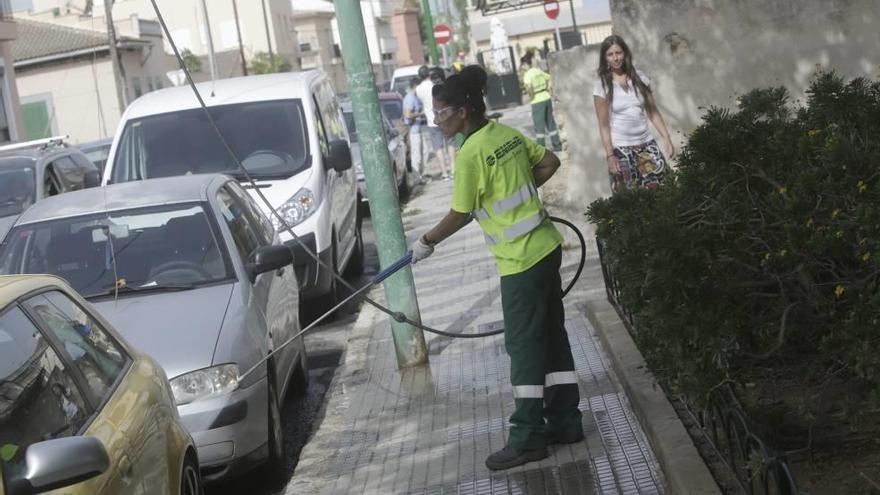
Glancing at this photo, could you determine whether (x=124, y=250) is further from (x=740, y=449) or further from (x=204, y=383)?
(x=740, y=449)

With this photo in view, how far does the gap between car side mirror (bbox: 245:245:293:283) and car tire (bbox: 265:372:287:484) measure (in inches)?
27.3

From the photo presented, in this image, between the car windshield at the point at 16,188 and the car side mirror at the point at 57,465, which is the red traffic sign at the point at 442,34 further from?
the car side mirror at the point at 57,465

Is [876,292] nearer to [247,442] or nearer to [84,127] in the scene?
[247,442]

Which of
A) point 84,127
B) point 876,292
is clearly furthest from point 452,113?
point 84,127

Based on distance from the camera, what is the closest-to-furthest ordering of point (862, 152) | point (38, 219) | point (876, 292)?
point (876, 292), point (862, 152), point (38, 219)

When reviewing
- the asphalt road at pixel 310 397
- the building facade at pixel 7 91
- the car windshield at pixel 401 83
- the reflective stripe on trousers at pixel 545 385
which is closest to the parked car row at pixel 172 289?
the asphalt road at pixel 310 397

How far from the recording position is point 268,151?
12727 millimetres

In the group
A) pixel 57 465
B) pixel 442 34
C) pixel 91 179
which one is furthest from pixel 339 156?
pixel 442 34

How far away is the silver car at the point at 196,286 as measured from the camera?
7168mm

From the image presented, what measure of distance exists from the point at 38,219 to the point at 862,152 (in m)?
5.42

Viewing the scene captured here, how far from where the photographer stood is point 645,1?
11914 mm

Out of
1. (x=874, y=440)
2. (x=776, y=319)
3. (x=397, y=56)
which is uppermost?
(x=397, y=56)

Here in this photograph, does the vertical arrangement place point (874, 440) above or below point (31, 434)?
below

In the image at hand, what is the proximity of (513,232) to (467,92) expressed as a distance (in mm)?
690
